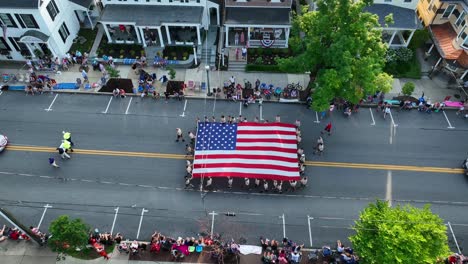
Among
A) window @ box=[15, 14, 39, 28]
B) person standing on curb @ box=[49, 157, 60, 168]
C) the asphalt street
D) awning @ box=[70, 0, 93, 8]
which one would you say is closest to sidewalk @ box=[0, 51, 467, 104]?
the asphalt street

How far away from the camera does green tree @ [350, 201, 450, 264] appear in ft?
61.5

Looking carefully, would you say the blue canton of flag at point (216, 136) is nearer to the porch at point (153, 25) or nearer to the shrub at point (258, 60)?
the shrub at point (258, 60)

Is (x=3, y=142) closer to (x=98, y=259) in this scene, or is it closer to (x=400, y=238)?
(x=98, y=259)

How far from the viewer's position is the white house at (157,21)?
34469mm

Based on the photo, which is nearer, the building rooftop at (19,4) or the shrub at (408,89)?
the shrub at (408,89)

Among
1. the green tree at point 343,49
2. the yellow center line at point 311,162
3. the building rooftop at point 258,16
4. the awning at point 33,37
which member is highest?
the building rooftop at point 258,16

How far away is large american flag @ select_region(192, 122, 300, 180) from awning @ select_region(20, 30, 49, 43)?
1701 centimetres

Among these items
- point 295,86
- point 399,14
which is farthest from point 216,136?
point 399,14

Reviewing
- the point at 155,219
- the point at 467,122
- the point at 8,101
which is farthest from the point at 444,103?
the point at 8,101

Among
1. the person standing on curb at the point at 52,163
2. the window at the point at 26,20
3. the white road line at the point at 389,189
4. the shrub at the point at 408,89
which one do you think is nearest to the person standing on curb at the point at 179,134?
the person standing on curb at the point at 52,163

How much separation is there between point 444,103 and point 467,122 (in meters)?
2.33

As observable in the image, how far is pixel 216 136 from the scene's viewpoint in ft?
89.8

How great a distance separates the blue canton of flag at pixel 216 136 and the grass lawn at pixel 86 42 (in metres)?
16.3

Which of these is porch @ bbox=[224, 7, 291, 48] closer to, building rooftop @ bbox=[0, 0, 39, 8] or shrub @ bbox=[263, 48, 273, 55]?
shrub @ bbox=[263, 48, 273, 55]
